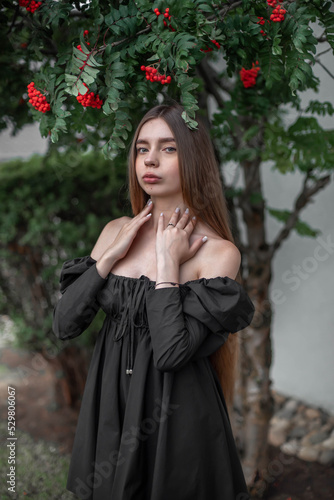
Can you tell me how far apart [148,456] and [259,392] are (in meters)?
1.56

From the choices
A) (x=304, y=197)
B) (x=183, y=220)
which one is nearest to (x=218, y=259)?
(x=183, y=220)

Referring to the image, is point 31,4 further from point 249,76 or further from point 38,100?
point 249,76

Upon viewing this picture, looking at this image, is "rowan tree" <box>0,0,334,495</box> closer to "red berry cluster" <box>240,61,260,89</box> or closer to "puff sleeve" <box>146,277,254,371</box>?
"red berry cluster" <box>240,61,260,89</box>

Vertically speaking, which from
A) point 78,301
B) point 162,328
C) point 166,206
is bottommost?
point 162,328

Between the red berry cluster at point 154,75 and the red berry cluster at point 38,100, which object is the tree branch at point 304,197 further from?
the red berry cluster at point 38,100

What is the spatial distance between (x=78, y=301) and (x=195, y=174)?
731 mm

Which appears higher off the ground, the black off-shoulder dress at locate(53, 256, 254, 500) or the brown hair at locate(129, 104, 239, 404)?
the brown hair at locate(129, 104, 239, 404)

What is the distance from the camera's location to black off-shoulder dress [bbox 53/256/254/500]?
178cm

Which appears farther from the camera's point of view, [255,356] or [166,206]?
[255,356]

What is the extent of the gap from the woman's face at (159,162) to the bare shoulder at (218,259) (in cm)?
28

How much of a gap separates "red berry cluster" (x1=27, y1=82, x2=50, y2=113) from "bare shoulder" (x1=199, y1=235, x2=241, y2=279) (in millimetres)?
901

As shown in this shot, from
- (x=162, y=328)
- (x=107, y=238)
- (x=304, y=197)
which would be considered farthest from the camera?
(x=304, y=197)

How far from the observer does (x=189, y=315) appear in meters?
1.80

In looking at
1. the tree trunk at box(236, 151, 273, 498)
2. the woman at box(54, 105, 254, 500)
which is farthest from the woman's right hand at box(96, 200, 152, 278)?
the tree trunk at box(236, 151, 273, 498)
